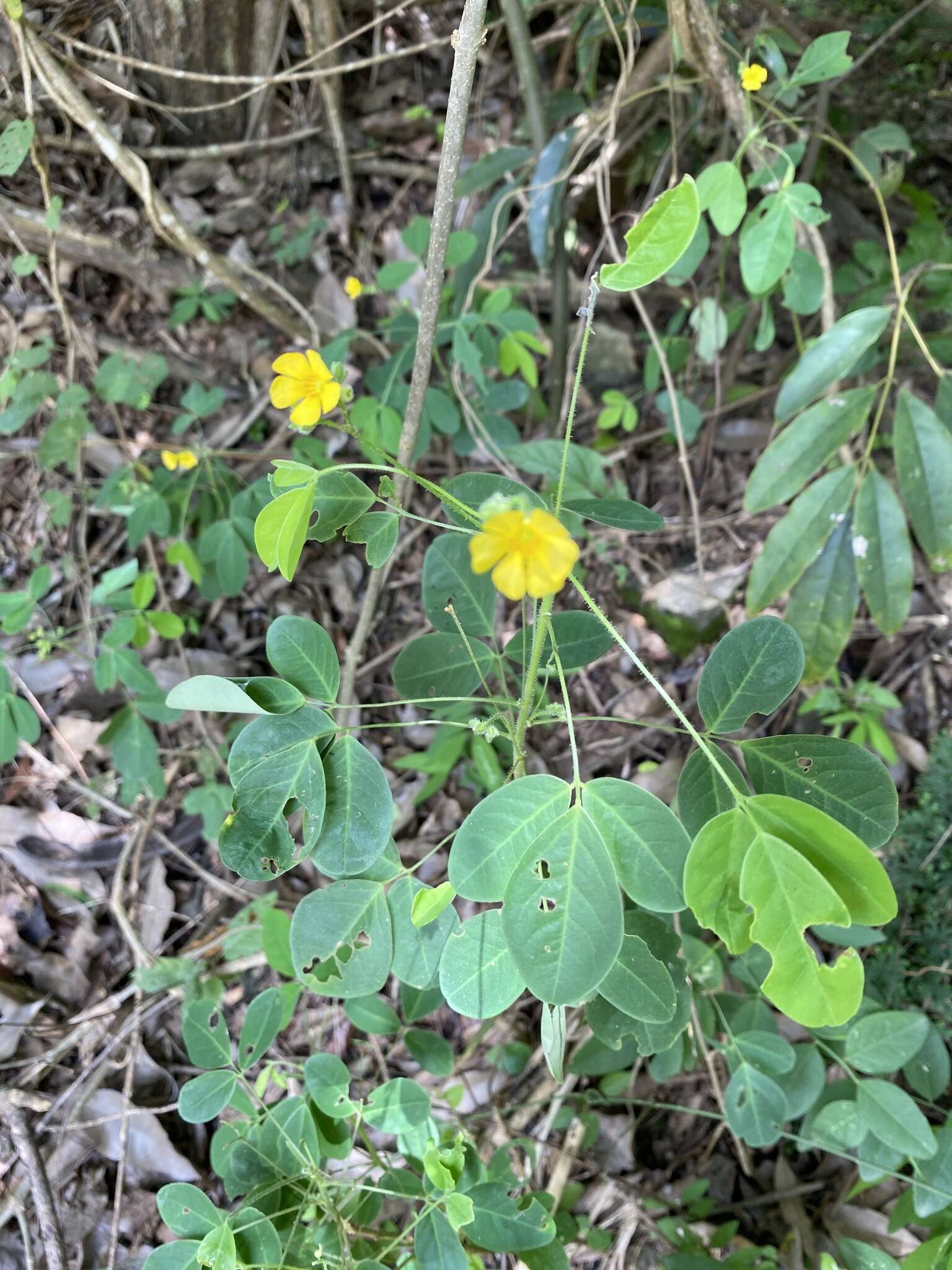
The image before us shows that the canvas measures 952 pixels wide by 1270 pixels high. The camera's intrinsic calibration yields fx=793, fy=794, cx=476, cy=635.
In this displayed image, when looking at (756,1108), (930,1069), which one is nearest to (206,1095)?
(756,1108)

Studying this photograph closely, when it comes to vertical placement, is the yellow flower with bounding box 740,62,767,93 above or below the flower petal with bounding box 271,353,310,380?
above

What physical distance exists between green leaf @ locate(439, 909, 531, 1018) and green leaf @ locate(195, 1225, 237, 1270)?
408 mm

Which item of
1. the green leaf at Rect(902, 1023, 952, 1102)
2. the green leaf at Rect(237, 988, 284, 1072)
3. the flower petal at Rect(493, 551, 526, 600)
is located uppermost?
the flower petal at Rect(493, 551, 526, 600)

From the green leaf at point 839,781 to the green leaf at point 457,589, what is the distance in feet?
1.38

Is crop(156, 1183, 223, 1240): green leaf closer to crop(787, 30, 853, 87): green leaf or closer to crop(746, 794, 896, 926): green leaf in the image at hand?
crop(746, 794, 896, 926): green leaf

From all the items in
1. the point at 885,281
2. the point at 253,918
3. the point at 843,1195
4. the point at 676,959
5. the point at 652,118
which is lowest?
the point at 843,1195

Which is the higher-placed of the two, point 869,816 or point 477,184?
point 477,184

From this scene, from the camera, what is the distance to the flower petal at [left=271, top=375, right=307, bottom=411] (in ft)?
2.87

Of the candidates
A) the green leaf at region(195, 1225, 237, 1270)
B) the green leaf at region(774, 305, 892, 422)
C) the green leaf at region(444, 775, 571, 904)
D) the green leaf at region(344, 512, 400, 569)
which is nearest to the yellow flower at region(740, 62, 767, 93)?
the green leaf at region(774, 305, 892, 422)

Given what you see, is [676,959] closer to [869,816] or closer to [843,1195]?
[869,816]

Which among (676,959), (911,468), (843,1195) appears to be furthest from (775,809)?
(843,1195)

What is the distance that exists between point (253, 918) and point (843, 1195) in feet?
4.15

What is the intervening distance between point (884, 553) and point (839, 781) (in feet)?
2.75

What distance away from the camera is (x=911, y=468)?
147cm
